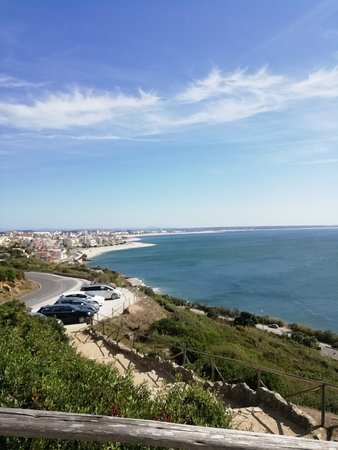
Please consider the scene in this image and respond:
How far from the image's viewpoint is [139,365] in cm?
1634

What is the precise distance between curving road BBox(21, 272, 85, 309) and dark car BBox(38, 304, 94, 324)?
19.1 ft

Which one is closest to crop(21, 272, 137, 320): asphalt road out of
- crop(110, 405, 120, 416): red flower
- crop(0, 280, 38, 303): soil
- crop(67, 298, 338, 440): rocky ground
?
crop(0, 280, 38, 303): soil

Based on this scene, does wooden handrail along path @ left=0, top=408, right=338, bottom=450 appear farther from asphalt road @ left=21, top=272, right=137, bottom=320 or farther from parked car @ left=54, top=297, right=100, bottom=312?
parked car @ left=54, top=297, right=100, bottom=312

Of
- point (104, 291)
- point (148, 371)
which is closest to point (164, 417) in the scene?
point (148, 371)

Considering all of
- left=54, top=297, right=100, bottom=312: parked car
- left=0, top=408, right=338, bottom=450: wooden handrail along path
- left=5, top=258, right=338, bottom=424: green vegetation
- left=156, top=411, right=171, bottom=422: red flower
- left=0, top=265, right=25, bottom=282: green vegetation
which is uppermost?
left=0, top=408, right=338, bottom=450: wooden handrail along path

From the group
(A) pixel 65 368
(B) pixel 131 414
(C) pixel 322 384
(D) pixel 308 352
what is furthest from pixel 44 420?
(D) pixel 308 352

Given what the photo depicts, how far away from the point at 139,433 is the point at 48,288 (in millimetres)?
40242

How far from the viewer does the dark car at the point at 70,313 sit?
25.9 m

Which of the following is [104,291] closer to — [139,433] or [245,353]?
[245,353]

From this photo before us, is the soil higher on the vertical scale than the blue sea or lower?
higher

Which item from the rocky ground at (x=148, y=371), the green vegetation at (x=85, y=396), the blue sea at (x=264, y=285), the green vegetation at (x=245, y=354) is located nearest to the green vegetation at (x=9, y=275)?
the rocky ground at (x=148, y=371)

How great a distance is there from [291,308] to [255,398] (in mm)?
46213

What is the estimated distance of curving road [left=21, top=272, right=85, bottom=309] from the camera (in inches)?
1339

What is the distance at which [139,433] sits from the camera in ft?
8.87
